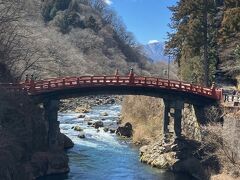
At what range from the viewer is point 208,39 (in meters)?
64.1

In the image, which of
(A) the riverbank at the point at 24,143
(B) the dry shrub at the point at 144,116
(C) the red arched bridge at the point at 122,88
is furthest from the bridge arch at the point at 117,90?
(B) the dry shrub at the point at 144,116

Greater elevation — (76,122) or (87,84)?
(87,84)

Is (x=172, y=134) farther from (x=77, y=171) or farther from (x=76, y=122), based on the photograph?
(x=76, y=122)

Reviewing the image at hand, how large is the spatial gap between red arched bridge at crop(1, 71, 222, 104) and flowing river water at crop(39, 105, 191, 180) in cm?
714

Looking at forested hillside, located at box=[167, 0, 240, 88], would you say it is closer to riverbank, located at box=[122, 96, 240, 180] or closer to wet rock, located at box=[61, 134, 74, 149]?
riverbank, located at box=[122, 96, 240, 180]

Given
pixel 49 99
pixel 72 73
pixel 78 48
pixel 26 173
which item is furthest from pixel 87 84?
pixel 78 48

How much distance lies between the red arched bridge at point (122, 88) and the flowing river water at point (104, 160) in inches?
281

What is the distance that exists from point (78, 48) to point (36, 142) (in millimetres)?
103491

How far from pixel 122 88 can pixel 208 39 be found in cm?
1784

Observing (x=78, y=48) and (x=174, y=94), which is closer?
(x=174, y=94)

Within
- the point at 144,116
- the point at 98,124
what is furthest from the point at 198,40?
the point at 98,124

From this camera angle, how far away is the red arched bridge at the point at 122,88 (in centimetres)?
4934

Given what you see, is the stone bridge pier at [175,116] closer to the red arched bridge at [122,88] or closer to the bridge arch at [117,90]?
the bridge arch at [117,90]

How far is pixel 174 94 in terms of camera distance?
5297cm
